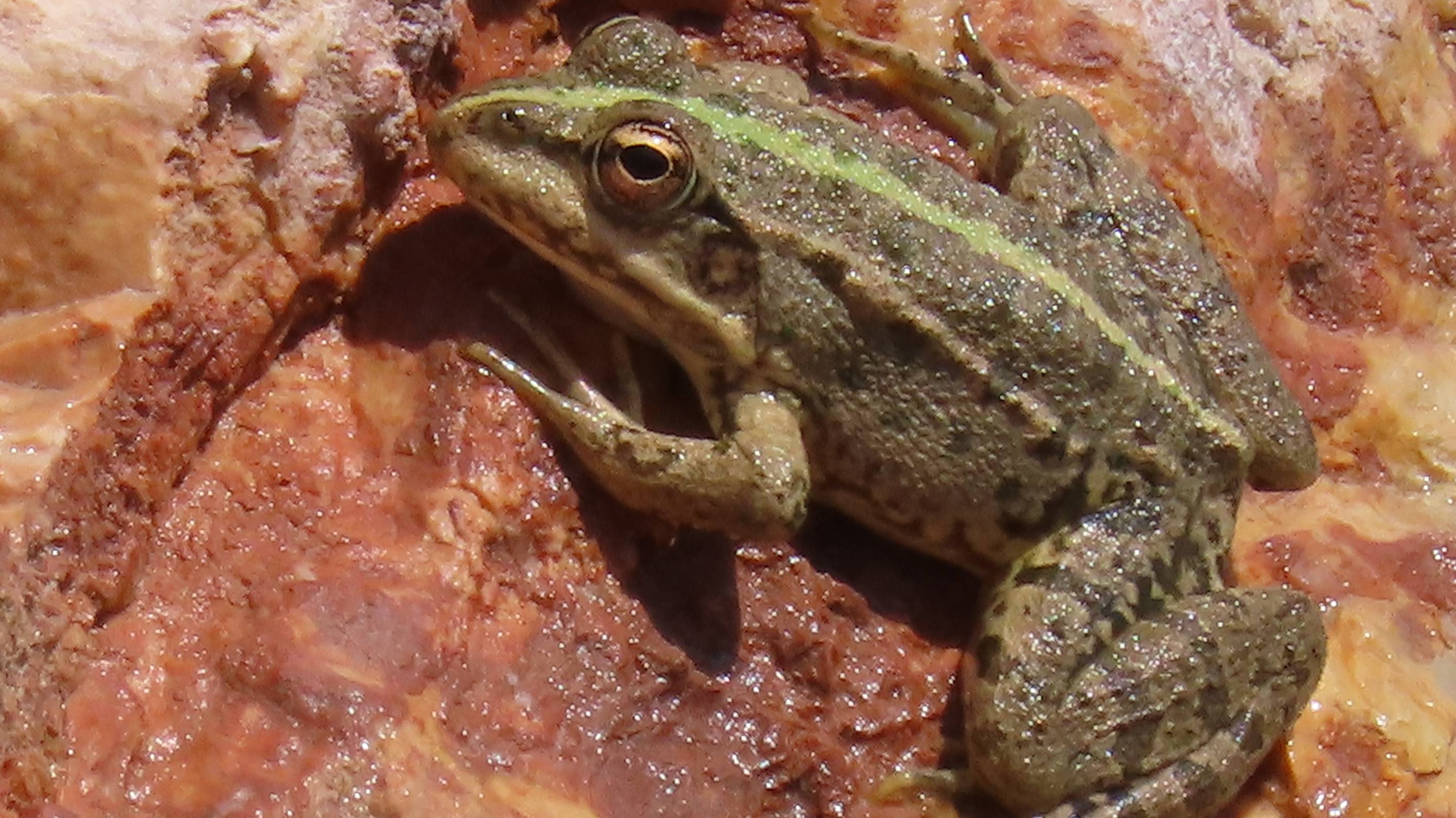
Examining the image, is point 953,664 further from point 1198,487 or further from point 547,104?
point 547,104

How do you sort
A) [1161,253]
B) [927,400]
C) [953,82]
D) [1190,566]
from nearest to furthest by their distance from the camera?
[927,400] < [1190,566] < [1161,253] < [953,82]

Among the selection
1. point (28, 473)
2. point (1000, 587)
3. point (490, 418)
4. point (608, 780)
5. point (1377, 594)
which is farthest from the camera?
point (1377, 594)

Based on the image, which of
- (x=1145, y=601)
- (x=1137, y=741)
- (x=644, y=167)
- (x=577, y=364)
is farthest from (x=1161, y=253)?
(x=577, y=364)

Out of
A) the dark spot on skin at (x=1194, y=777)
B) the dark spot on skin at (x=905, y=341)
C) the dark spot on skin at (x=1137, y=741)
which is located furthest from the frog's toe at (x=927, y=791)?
the dark spot on skin at (x=905, y=341)

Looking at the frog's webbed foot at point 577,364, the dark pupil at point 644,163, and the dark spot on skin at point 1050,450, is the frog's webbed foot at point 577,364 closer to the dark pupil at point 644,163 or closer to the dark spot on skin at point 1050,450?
the dark pupil at point 644,163

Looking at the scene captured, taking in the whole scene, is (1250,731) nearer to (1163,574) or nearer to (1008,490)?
(1163,574)

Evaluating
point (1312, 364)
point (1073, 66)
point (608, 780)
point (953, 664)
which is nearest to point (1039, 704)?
point (953, 664)
